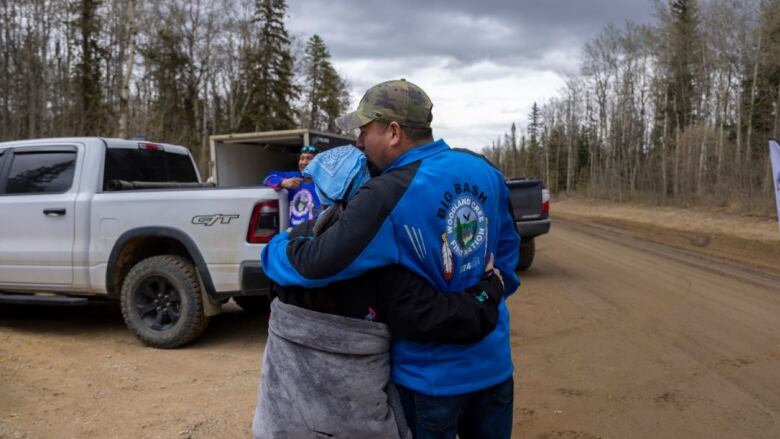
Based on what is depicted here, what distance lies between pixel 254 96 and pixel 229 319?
3728 cm

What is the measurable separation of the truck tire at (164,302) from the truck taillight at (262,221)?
2.69 feet

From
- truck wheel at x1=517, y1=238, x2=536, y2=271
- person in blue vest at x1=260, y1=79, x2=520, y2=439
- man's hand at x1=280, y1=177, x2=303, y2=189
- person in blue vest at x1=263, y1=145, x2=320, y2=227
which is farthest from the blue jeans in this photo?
truck wheel at x1=517, y1=238, x2=536, y2=271

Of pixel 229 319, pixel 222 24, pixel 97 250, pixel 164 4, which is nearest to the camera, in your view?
pixel 97 250

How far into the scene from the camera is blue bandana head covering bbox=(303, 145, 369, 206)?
6.30 feet

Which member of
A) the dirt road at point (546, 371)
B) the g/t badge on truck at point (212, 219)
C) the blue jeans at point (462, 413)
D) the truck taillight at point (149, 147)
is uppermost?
the truck taillight at point (149, 147)

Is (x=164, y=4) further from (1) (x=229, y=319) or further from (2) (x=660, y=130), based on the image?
(2) (x=660, y=130)

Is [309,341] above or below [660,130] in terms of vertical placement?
below

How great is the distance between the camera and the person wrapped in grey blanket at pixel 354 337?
5.92 feet

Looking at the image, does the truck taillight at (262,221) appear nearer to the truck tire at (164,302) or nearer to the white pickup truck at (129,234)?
the white pickup truck at (129,234)

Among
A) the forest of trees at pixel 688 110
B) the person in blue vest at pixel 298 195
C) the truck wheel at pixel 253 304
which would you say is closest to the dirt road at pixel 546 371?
the truck wheel at pixel 253 304

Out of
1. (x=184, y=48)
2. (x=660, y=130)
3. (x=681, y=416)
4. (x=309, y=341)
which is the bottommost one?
(x=681, y=416)

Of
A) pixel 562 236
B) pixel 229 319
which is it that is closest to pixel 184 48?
pixel 562 236

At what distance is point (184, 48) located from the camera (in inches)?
1633

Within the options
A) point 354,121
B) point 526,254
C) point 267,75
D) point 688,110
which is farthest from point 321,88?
point 354,121
